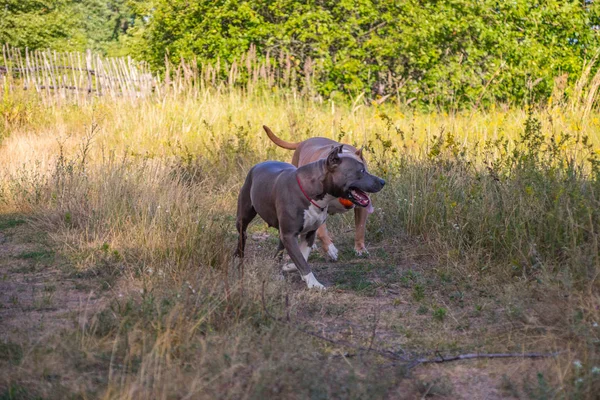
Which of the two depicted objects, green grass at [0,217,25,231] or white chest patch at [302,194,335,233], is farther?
green grass at [0,217,25,231]

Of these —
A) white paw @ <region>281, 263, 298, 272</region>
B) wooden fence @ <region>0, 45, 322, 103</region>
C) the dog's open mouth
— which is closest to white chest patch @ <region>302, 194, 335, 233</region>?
the dog's open mouth

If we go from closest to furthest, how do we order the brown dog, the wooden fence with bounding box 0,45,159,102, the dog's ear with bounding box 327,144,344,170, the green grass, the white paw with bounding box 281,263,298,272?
the dog's ear with bounding box 327,144,344,170
the white paw with bounding box 281,263,298,272
the brown dog
the green grass
the wooden fence with bounding box 0,45,159,102

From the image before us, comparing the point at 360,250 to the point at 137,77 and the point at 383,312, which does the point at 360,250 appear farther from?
the point at 137,77

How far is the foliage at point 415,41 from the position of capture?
1480 centimetres

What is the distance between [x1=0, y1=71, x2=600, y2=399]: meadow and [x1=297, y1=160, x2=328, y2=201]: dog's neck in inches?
28.5

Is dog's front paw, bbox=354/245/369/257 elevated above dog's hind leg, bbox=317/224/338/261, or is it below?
below

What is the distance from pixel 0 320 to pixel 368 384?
Result: 254cm

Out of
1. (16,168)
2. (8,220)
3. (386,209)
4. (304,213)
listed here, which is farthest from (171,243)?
(16,168)

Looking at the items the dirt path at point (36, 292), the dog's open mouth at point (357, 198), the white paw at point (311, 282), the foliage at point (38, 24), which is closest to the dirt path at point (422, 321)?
the white paw at point (311, 282)

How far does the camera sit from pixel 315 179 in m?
6.09

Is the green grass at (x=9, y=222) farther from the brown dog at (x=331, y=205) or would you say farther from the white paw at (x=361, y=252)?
the white paw at (x=361, y=252)

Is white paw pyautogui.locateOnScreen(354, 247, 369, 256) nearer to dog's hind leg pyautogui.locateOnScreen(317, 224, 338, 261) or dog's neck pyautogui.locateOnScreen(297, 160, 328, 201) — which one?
dog's hind leg pyautogui.locateOnScreen(317, 224, 338, 261)

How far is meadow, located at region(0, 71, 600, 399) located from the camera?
148 inches

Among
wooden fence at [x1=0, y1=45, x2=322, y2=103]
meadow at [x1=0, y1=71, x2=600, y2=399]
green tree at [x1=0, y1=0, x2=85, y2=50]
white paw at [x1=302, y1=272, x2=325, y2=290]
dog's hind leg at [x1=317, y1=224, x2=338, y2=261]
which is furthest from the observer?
green tree at [x1=0, y1=0, x2=85, y2=50]
